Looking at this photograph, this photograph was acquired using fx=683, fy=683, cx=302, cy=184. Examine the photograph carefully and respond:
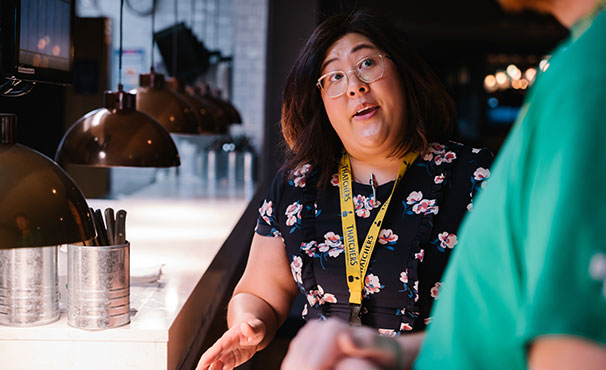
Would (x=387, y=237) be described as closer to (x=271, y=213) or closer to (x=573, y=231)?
(x=271, y=213)

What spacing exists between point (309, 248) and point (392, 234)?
240 millimetres

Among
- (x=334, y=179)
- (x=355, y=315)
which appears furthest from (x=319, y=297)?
(x=334, y=179)

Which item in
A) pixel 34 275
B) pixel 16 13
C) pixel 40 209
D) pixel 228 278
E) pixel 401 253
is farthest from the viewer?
pixel 228 278

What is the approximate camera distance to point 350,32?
207cm

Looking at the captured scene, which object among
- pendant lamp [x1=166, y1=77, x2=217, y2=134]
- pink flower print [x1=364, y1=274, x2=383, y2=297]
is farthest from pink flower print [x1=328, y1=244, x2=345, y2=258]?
pendant lamp [x1=166, y1=77, x2=217, y2=134]

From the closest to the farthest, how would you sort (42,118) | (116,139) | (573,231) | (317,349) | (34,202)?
(573,231) → (317,349) → (34,202) → (116,139) → (42,118)

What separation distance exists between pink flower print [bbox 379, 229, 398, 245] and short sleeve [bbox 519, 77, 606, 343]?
4.13 ft

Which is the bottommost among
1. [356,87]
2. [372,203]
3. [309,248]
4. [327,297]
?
[327,297]

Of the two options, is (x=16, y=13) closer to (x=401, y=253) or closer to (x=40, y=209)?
(x=40, y=209)

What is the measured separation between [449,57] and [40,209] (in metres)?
16.3

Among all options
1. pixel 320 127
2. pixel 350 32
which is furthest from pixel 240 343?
pixel 350 32

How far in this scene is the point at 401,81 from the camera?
204 centimetres

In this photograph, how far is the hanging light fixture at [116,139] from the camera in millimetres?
2121

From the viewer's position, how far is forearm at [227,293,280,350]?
6.31ft
